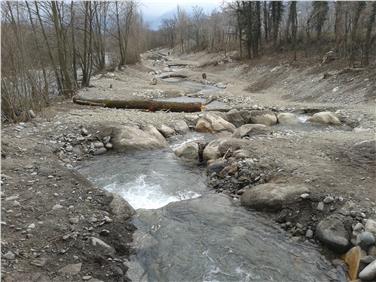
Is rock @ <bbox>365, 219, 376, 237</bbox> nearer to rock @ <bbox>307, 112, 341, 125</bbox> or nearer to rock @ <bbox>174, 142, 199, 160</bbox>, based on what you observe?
rock @ <bbox>174, 142, 199, 160</bbox>

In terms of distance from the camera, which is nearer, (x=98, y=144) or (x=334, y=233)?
(x=334, y=233)

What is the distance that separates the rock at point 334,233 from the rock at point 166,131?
24.2 ft

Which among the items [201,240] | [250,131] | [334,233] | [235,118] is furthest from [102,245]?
[235,118]

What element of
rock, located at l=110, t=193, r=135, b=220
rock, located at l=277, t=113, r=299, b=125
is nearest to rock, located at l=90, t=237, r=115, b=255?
rock, located at l=110, t=193, r=135, b=220

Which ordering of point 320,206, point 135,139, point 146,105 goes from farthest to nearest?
point 146,105, point 135,139, point 320,206

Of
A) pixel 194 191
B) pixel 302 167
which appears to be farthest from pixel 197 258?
pixel 302 167

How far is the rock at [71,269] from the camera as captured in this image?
16.6 ft

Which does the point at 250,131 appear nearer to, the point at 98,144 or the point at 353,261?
the point at 98,144

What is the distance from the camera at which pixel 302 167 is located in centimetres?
838

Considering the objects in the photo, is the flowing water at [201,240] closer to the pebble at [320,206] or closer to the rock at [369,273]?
the rock at [369,273]

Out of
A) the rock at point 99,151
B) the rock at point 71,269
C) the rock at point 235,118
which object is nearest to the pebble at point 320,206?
the rock at point 71,269

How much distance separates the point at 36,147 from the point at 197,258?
6.25 meters

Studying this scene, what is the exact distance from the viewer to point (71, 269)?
16.8 ft

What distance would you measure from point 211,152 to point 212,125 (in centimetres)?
324
